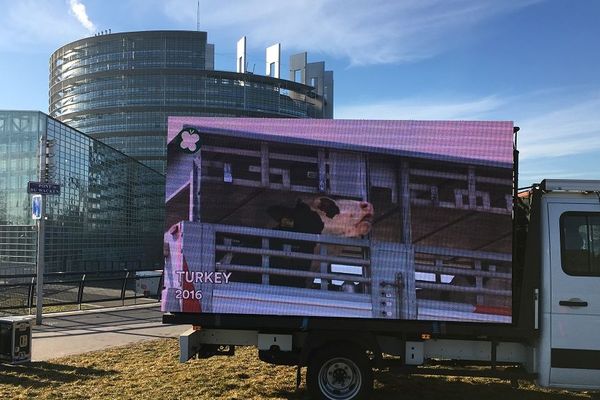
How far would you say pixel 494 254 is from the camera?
5145mm

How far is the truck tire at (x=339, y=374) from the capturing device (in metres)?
5.41

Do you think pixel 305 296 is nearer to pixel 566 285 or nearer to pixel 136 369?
pixel 566 285

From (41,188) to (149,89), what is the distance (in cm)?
8504

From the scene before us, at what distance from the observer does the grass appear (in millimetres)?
5988

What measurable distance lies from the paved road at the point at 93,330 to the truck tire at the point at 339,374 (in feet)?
15.5

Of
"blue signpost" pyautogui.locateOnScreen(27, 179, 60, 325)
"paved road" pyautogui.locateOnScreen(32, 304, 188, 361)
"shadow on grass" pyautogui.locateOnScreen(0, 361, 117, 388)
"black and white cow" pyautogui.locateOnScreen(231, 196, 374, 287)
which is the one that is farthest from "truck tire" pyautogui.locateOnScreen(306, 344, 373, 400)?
"blue signpost" pyautogui.locateOnScreen(27, 179, 60, 325)

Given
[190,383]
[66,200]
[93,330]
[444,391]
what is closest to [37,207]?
[93,330]

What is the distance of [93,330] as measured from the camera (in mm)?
10203

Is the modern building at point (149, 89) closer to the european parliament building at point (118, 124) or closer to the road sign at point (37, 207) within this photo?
the european parliament building at point (118, 124)

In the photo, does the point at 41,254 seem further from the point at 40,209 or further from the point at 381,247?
the point at 381,247

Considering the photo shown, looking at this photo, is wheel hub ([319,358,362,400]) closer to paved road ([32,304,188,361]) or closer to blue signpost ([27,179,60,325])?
paved road ([32,304,188,361])

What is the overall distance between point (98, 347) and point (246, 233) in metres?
4.93

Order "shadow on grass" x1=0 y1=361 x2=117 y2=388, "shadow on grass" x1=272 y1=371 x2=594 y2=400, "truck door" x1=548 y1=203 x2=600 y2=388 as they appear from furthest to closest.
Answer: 1. "shadow on grass" x1=0 y1=361 x2=117 y2=388
2. "shadow on grass" x1=272 y1=371 x2=594 y2=400
3. "truck door" x1=548 y1=203 x2=600 y2=388

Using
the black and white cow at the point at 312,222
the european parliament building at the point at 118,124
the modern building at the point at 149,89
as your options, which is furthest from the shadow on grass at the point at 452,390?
the modern building at the point at 149,89
